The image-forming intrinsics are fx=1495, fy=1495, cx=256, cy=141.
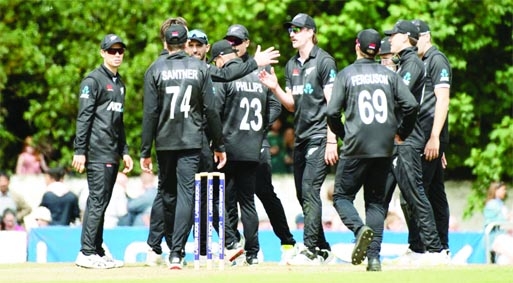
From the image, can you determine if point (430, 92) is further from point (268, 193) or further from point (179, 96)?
point (179, 96)

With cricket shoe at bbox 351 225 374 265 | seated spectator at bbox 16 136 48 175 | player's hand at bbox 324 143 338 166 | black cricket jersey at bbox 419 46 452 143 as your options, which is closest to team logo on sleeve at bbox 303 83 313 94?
player's hand at bbox 324 143 338 166

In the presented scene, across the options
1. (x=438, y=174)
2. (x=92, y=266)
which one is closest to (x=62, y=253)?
(x=92, y=266)

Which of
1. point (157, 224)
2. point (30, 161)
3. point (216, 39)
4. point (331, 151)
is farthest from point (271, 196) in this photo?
point (30, 161)

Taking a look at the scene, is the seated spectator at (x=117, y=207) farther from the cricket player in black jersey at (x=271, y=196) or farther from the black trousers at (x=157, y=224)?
the black trousers at (x=157, y=224)

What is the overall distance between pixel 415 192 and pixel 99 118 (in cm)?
362

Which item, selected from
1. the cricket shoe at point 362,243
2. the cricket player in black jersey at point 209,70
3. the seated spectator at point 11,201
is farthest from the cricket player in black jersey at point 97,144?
the seated spectator at point 11,201

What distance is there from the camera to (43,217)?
2308 cm

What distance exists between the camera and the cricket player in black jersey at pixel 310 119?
16.9m

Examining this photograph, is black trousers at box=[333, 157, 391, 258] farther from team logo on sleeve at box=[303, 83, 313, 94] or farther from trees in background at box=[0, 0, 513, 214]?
trees in background at box=[0, 0, 513, 214]

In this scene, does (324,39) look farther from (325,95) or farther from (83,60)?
(325,95)

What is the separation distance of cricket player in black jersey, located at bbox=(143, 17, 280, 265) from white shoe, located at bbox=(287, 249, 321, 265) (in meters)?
1.45

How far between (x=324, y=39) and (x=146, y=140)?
11.5m

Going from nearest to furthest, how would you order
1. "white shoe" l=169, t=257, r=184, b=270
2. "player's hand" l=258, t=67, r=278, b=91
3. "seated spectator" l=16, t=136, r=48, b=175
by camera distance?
1. "white shoe" l=169, t=257, r=184, b=270
2. "player's hand" l=258, t=67, r=278, b=91
3. "seated spectator" l=16, t=136, r=48, b=175

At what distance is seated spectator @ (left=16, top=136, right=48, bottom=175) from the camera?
29469 millimetres
